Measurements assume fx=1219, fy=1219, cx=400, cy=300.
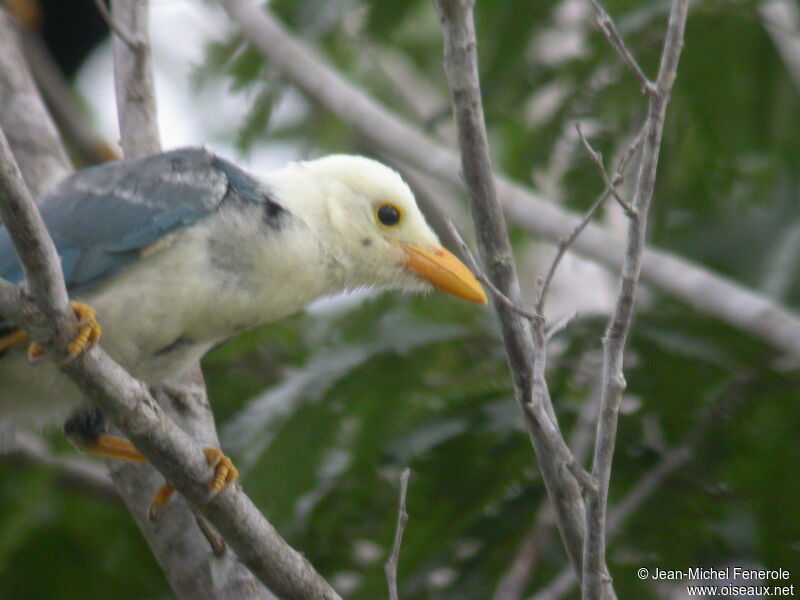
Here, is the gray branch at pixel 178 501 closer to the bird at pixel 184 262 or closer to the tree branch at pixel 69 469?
the bird at pixel 184 262

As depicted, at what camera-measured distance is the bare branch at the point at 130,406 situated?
3246mm

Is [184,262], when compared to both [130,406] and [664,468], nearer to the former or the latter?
[130,406]

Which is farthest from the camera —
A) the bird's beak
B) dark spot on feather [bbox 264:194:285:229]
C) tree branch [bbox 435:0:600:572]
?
the bird's beak

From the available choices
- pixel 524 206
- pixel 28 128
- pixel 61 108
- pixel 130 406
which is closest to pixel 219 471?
pixel 130 406

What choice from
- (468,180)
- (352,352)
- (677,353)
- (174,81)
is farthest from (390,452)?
(174,81)

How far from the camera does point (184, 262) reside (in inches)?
168

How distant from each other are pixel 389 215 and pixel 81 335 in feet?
5.55

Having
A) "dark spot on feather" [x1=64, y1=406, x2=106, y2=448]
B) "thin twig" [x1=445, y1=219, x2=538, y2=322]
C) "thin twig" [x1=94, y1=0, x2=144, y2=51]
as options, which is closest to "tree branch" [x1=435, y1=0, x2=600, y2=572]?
"thin twig" [x1=445, y1=219, x2=538, y2=322]

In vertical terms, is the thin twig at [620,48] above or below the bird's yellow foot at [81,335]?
above

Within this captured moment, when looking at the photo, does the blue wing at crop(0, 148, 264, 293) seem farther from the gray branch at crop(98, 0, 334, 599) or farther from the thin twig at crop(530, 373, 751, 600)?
the thin twig at crop(530, 373, 751, 600)

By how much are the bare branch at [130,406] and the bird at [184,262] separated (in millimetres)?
138

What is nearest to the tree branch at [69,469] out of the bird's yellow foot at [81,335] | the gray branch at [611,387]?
the bird's yellow foot at [81,335]

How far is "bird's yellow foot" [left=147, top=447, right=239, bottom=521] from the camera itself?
12.6 ft

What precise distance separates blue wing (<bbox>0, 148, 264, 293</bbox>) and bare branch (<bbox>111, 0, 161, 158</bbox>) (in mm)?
713
